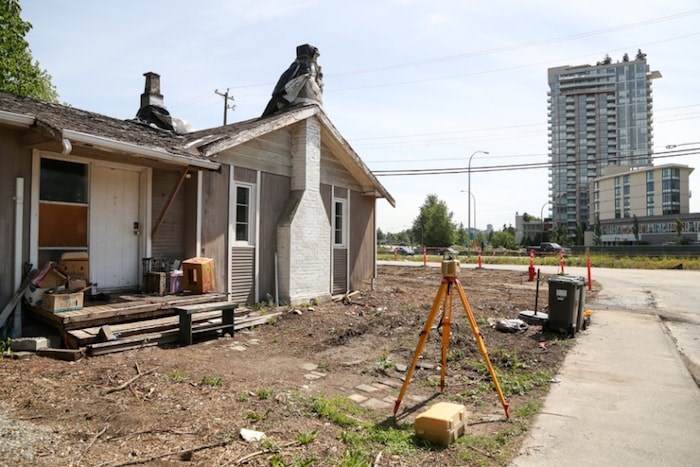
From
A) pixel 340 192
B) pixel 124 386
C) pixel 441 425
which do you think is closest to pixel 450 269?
pixel 441 425

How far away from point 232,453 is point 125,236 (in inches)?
250

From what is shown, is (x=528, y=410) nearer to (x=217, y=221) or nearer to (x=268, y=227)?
(x=217, y=221)

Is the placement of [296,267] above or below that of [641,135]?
below

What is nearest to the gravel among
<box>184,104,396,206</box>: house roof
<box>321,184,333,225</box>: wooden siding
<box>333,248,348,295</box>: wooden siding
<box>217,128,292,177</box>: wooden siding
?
<box>184,104,396,206</box>: house roof

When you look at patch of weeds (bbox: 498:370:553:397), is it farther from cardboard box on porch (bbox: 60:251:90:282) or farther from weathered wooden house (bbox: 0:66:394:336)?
cardboard box on porch (bbox: 60:251:90:282)

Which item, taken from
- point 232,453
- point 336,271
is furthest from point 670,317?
point 232,453

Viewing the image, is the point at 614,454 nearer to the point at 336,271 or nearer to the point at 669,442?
the point at 669,442

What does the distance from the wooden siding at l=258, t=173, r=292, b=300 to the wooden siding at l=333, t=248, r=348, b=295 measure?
2702 millimetres

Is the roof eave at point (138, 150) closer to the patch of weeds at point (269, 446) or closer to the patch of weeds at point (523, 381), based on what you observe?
the patch of weeds at point (269, 446)

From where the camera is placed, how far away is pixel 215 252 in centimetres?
974

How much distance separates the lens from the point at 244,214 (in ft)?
35.0

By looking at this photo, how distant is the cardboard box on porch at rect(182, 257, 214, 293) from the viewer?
8797 millimetres

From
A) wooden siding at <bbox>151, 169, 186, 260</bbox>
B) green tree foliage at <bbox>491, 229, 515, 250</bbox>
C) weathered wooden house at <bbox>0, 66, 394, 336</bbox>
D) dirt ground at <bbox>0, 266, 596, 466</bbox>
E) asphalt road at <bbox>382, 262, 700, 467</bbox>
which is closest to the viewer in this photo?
dirt ground at <bbox>0, 266, 596, 466</bbox>

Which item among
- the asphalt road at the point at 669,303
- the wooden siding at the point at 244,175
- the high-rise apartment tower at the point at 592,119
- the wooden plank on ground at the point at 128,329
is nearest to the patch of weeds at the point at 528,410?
the asphalt road at the point at 669,303
